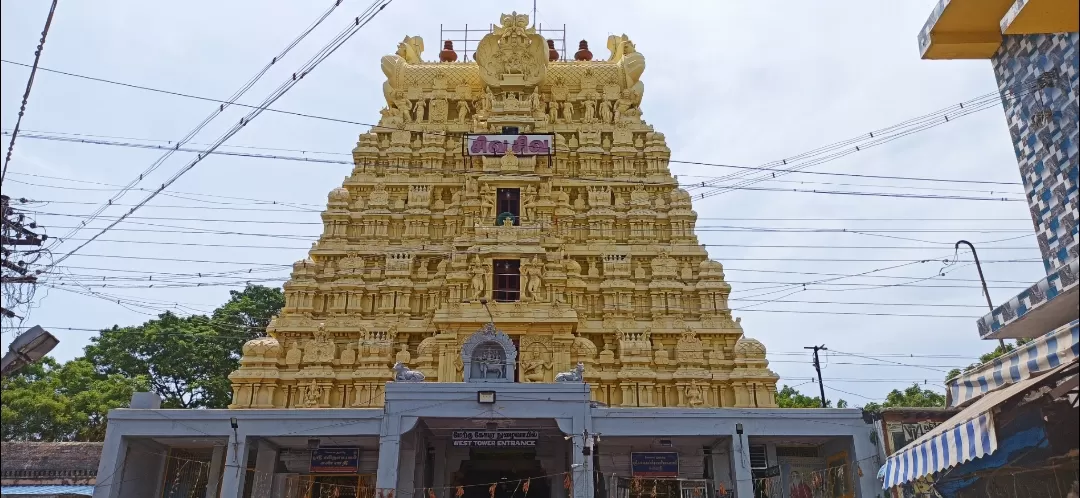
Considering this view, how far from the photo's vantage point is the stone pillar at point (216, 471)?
73.7ft

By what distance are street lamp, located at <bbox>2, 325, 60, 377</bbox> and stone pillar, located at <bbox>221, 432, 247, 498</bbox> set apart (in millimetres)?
8072

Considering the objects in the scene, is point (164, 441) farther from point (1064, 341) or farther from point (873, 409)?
point (1064, 341)

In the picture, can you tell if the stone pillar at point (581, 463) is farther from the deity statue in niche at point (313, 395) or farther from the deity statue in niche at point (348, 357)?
the deity statue in niche at point (313, 395)

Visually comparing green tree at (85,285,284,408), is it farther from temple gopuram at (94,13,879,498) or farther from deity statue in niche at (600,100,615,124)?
deity statue in niche at (600,100,615,124)

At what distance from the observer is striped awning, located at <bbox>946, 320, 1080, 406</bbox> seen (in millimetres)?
10898

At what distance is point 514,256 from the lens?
2647cm

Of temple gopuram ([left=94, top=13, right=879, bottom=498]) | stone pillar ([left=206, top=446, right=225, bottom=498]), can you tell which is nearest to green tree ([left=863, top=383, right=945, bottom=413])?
temple gopuram ([left=94, top=13, right=879, bottom=498])

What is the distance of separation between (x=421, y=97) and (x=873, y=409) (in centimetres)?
2206

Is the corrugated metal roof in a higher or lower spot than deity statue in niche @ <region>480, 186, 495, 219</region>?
lower

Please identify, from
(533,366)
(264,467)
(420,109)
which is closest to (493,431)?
(533,366)

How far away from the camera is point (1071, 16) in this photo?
44.6ft

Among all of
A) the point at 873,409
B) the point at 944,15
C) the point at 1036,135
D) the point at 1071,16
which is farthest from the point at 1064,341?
the point at 873,409

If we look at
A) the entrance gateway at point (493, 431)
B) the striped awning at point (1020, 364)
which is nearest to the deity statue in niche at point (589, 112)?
the entrance gateway at point (493, 431)

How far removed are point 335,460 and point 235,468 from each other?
3.27 m
